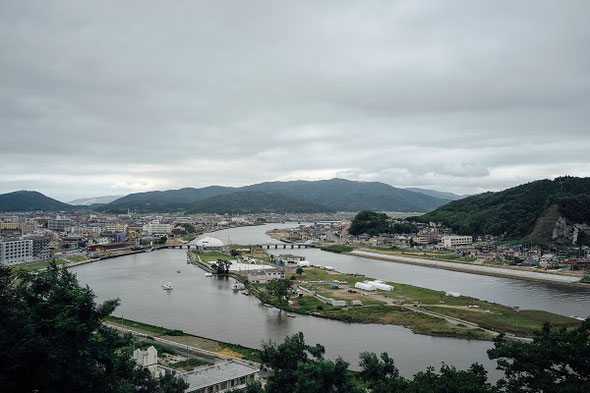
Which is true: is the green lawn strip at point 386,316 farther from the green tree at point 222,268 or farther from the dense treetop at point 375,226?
the dense treetop at point 375,226

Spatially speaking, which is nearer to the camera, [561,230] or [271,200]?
[561,230]

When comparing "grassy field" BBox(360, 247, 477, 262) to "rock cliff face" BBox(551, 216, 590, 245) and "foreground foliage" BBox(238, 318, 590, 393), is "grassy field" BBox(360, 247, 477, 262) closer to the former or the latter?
"rock cliff face" BBox(551, 216, 590, 245)

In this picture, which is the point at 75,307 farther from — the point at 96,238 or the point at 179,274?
the point at 96,238

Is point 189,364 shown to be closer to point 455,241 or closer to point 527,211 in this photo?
point 455,241

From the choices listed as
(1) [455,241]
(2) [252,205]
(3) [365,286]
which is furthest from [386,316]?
(2) [252,205]

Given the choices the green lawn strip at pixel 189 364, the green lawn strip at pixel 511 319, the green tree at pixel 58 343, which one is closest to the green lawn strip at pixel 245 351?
the green lawn strip at pixel 189 364
